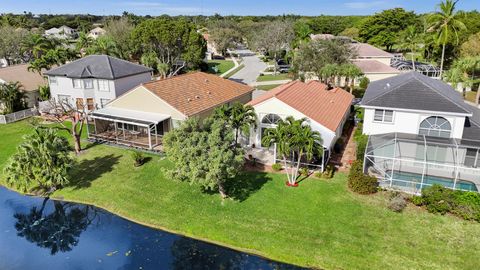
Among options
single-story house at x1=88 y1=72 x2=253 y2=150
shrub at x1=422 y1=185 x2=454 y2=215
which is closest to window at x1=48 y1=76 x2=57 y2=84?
single-story house at x1=88 y1=72 x2=253 y2=150

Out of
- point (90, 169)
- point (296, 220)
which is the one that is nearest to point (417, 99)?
point (296, 220)

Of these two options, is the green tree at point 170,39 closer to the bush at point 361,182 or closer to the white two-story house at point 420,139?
the white two-story house at point 420,139

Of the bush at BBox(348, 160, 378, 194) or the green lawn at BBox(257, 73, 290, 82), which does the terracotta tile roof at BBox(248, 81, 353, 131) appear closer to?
the bush at BBox(348, 160, 378, 194)

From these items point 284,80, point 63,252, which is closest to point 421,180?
point 63,252

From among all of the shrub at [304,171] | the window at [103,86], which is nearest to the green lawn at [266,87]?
the window at [103,86]

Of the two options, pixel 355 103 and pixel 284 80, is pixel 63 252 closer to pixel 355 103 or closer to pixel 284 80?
pixel 355 103
